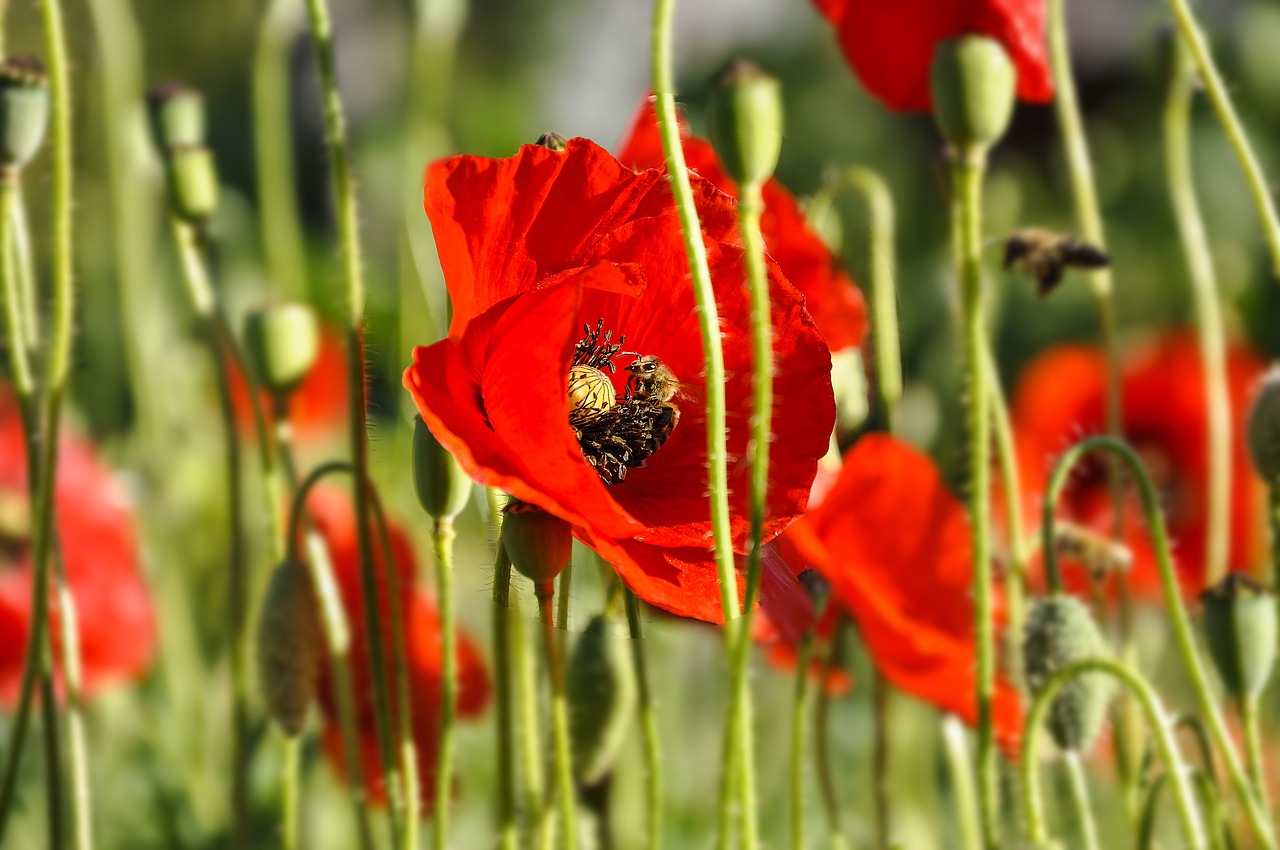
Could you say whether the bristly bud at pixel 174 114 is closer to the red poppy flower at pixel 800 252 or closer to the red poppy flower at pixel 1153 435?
the red poppy flower at pixel 800 252

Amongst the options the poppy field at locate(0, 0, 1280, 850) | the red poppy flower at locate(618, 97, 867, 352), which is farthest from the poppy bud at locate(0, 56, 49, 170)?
the red poppy flower at locate(618, 97, 867, 352)

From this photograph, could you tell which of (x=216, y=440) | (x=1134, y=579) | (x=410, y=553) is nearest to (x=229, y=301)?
(x=216, y=440)

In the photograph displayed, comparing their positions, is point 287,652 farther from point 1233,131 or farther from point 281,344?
point 1233,131

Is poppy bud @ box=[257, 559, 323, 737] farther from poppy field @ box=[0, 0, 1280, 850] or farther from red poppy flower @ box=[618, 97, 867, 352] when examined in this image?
red poppy flower @ box=[618, 97, 867, 352]

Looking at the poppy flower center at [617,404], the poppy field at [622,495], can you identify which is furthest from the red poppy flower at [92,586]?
the poppy flower center at [617,404]

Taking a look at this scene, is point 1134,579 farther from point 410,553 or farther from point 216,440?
point 216,440
